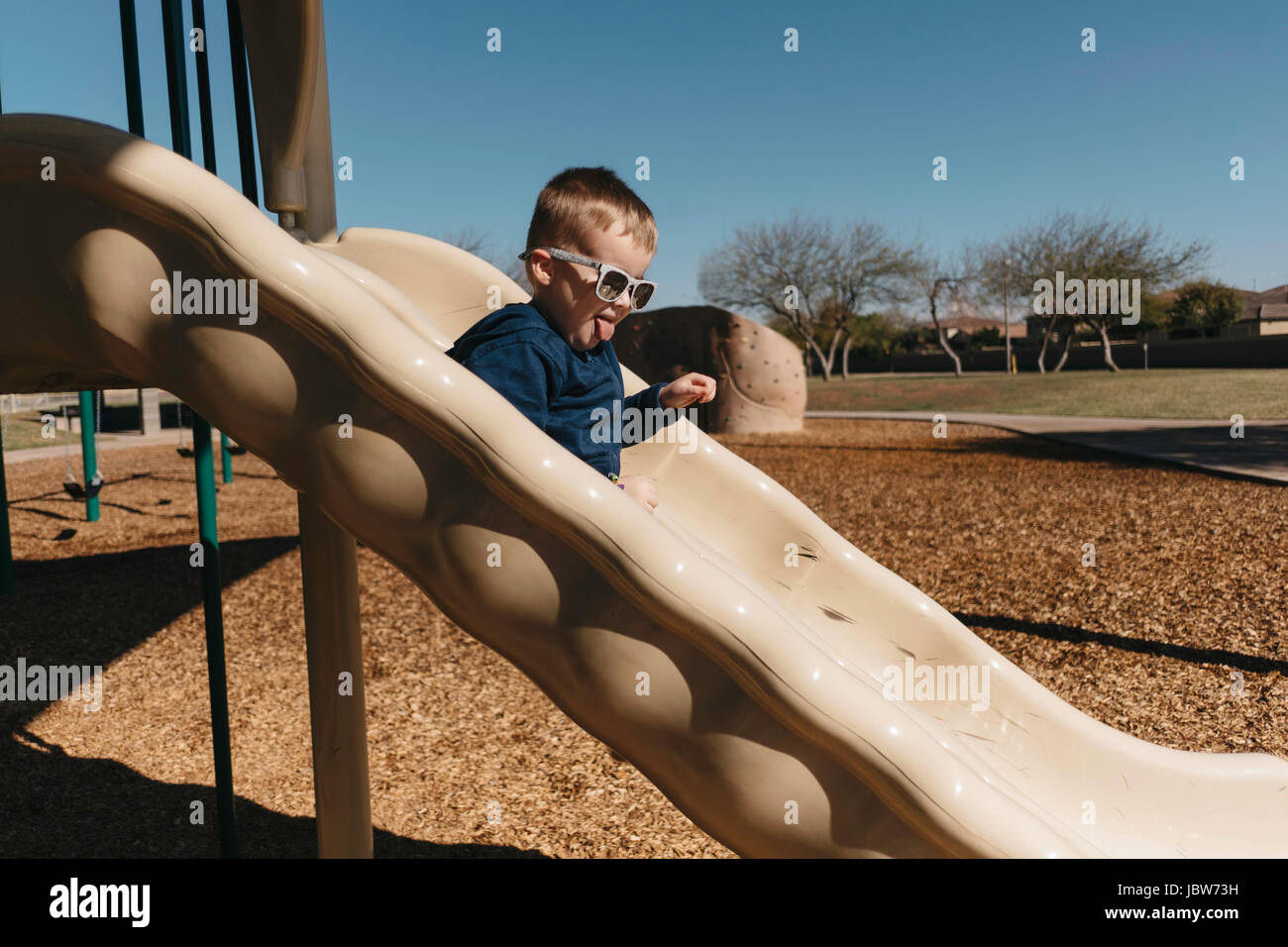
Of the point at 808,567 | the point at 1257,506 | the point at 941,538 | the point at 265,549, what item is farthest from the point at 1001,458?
the point at 808,567

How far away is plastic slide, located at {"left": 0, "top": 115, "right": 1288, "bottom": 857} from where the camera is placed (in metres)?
1.42

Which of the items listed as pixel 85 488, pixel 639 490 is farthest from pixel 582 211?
pixel 85 488

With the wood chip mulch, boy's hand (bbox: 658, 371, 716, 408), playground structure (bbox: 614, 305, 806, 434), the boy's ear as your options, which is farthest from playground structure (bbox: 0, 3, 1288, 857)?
playground structure (bbox: 614, 305, 806, 434)

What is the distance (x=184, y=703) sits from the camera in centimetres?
405

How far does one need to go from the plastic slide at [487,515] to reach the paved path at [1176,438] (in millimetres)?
8296

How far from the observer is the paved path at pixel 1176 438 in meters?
9.04

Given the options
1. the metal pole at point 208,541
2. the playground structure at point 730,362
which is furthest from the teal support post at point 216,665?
the playground structure at point 730,362

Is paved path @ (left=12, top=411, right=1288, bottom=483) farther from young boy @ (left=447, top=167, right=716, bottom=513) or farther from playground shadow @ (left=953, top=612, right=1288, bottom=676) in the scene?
young boy @ (left=447, top=167, right=716, bottom=513)

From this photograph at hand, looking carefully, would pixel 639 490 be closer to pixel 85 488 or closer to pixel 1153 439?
pixel 85 488

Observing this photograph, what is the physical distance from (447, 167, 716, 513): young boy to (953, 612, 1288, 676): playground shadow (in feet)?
8.84

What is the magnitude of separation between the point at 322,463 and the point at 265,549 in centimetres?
593

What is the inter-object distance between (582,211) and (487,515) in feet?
2.63
